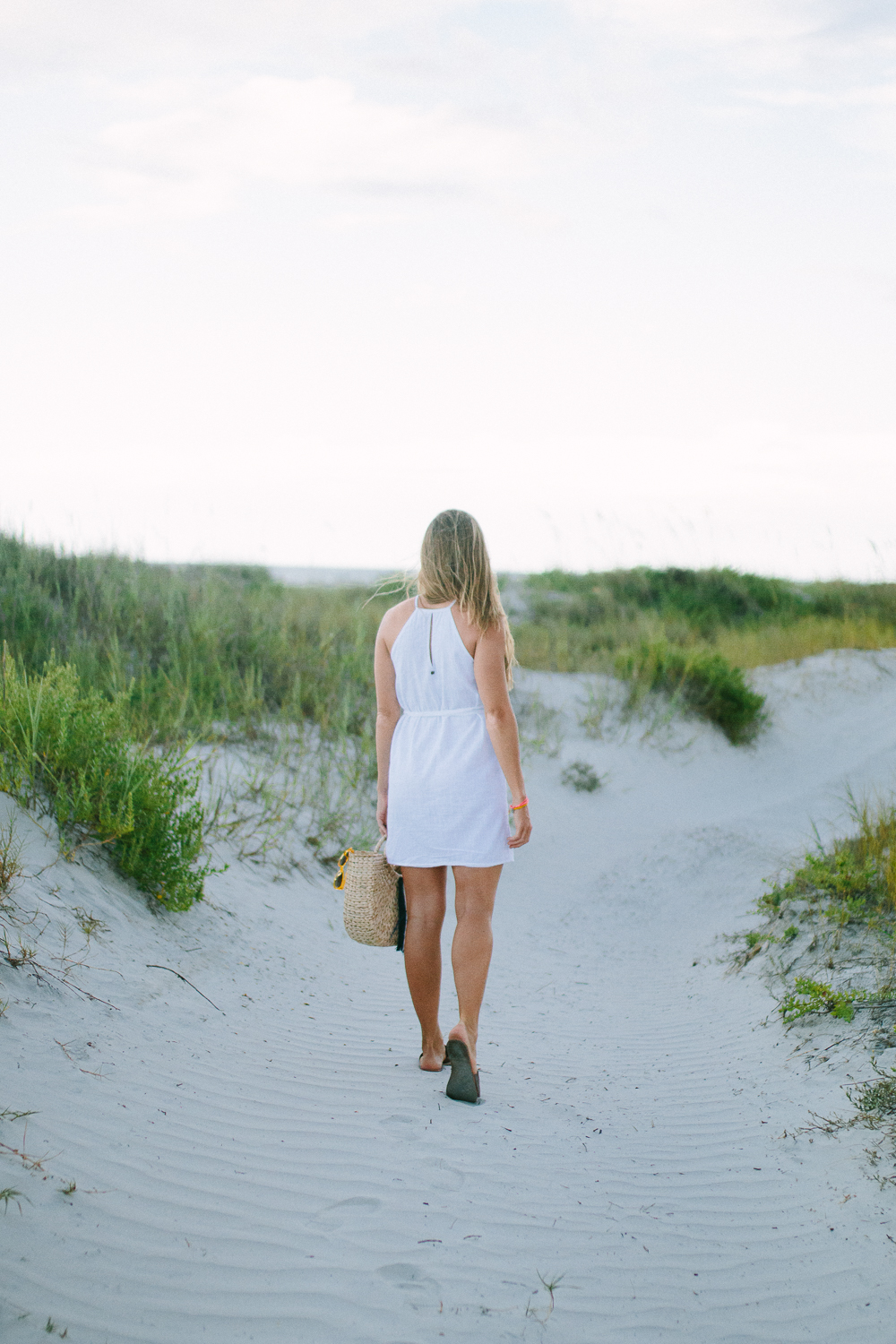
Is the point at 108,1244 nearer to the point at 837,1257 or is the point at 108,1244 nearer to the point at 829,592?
the point at 837,1257

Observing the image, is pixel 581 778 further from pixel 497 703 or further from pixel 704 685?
pixel 497 703

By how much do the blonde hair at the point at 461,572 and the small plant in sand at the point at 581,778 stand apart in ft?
20.4

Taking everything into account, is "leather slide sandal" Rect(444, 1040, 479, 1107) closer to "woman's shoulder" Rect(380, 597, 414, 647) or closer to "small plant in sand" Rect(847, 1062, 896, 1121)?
"small plant in sand" Rect(847, 1062, 896, 1121)

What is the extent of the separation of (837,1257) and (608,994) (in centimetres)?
268

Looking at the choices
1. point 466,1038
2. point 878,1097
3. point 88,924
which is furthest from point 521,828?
point 88,924

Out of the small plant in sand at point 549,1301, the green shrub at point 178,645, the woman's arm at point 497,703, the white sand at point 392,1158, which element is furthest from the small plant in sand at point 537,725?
the small plant in sand at point 549,1301

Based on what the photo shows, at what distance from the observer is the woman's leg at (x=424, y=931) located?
3.37 meters

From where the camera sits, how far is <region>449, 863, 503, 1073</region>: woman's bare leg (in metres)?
3.27

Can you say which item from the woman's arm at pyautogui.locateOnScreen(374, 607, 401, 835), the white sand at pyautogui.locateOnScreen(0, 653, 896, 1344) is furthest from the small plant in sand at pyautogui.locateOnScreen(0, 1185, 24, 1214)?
the woman's arm at pyautogui.locateOnScreen(374, 607, 401, 835)

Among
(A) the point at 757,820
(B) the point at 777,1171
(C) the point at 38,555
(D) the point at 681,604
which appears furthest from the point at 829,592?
(B) the point at 777,1171

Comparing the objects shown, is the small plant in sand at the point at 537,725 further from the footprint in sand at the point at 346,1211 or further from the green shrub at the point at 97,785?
the footprint in sand at the point at 346,1211

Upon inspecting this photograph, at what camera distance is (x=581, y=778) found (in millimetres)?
9469

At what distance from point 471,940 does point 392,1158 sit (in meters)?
0.73

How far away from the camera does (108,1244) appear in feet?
7.60
